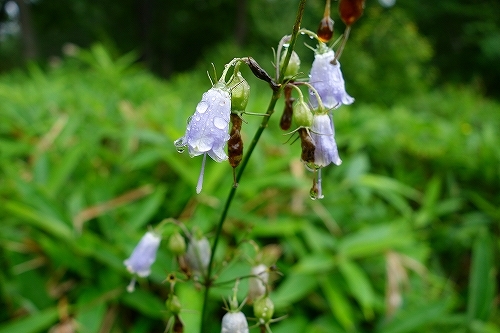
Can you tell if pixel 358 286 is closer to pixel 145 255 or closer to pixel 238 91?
pixel 145 255

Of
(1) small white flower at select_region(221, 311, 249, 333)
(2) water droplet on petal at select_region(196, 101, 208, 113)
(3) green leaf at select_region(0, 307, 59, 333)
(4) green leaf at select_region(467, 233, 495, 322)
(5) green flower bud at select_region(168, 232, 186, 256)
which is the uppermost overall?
(2) water droplet on petal at select_region(196, 101, 208, 113)

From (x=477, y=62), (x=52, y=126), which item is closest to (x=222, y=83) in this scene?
(x=52, y=126)

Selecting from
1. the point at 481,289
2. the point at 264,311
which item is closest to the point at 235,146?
the point at 264,311

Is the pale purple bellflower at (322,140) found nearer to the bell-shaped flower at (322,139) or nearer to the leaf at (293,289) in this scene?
the bell-shaped flower at (322,139)

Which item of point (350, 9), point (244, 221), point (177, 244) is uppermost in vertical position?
point (350, 9)

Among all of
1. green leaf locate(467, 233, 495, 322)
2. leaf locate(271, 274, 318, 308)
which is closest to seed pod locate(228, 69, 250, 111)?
leaf locate(271, 274, 318, 308)

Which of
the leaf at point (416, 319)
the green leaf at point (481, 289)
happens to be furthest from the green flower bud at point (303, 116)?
the green leaf at point (481, 289)

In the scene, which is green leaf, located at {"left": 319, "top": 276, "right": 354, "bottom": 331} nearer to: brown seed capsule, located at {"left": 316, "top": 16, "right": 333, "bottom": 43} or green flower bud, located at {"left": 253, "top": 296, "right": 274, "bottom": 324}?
green flower bud, located at {"left": 253, "top": 296, "right": 274, "bottom": 324}
